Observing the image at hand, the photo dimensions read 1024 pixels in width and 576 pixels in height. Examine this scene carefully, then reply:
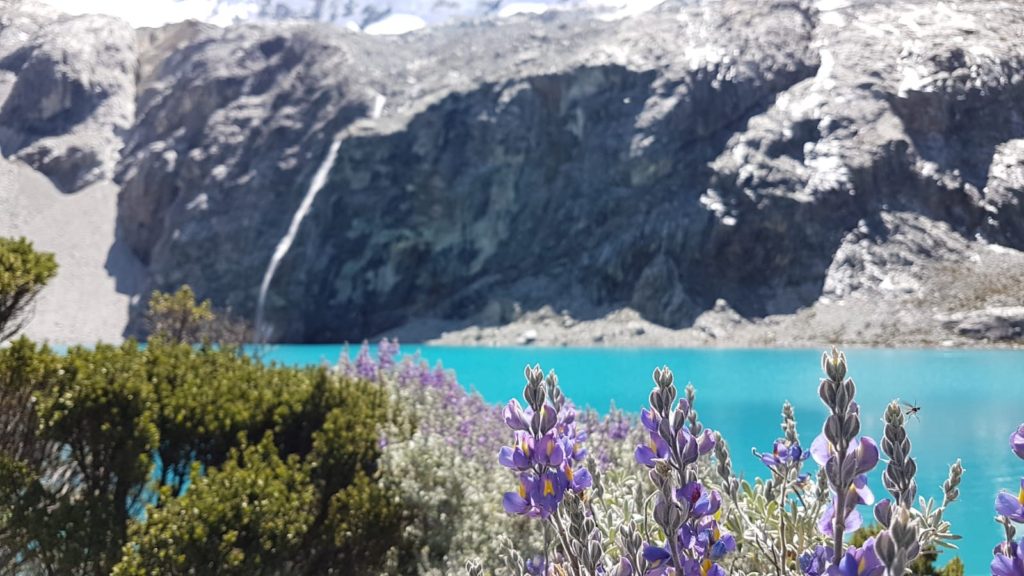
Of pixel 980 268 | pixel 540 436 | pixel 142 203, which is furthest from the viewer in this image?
pixel 142 203

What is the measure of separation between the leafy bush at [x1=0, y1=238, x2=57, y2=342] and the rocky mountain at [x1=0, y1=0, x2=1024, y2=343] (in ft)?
215

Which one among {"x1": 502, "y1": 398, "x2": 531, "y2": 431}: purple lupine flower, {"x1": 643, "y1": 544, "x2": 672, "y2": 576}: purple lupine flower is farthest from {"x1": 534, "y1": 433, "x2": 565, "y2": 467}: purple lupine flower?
{"x1": 643, "y1": 544, "x2": 672, "y2": 576}: purple lupine flower

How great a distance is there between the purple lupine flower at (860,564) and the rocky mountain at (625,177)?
6815 centimetres

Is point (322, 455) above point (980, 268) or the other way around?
the other way around

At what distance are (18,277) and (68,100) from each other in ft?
386

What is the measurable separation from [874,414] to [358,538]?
17288 millimetres

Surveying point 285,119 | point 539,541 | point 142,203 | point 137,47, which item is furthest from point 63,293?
point 539,541

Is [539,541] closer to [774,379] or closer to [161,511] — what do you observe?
[161,511]

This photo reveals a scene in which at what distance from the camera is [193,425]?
562cm

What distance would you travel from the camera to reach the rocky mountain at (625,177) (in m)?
73.9

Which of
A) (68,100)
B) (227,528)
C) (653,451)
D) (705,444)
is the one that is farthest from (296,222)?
(705,444)

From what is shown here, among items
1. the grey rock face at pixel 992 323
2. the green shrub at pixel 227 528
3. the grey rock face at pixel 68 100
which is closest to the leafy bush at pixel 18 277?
the green shrub at pixel 227 528

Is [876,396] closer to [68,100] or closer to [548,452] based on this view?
[548,452]

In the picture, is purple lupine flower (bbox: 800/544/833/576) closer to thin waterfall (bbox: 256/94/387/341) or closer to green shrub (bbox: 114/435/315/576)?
green shrub (bbox: 114/435/315/576)
